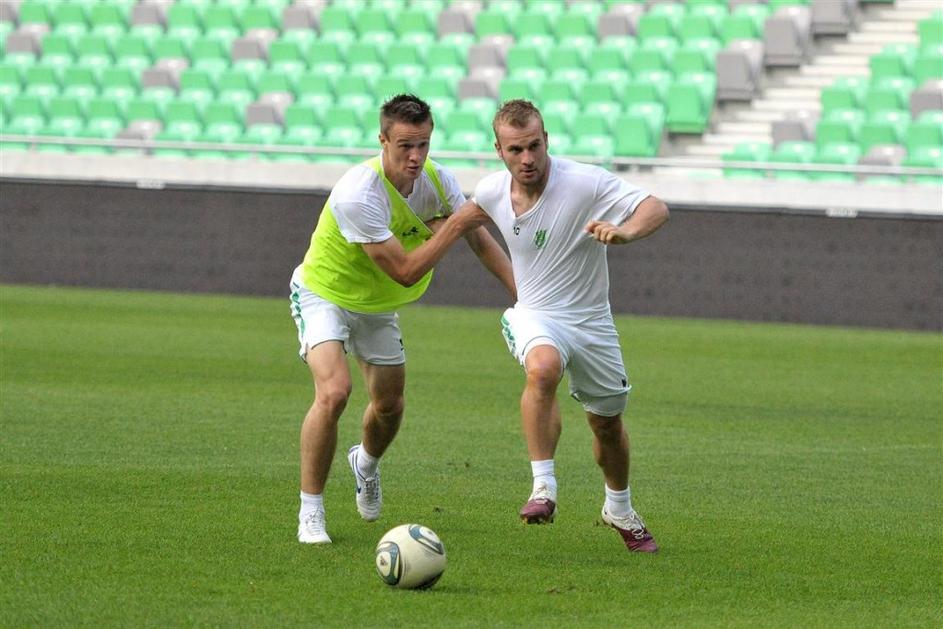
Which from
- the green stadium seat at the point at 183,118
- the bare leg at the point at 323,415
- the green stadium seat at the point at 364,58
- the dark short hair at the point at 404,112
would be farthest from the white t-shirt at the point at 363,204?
the green stadium seat at the point at 364,58

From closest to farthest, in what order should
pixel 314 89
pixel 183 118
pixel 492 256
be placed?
pixel 492 256, pixel 183 118, pixel 314 89

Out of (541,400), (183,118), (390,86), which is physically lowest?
(183,118)

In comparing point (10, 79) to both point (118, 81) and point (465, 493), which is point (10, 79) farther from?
point (465, 493)

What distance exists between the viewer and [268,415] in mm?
12594

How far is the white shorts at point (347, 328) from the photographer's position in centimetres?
801

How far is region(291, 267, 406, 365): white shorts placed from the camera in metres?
8.01

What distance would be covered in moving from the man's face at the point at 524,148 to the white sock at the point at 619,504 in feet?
5.14

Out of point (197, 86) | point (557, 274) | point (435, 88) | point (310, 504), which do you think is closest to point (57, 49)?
point (197, 86)

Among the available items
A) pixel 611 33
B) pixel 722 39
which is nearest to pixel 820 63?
pixel 722 39

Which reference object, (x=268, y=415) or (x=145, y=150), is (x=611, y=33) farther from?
(x=268, y=415)

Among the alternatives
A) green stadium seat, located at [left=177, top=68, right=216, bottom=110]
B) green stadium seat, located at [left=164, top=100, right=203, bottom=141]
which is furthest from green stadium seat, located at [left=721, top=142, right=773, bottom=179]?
green stadium seat, located at [left=177, top=68, right=216, bottom=110]

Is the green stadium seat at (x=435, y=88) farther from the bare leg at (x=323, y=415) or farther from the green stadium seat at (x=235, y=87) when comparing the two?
the bare leg at (x=323, y=415)

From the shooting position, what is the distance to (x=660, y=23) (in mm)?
26547

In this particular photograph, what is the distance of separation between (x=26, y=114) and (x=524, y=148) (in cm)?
2156
